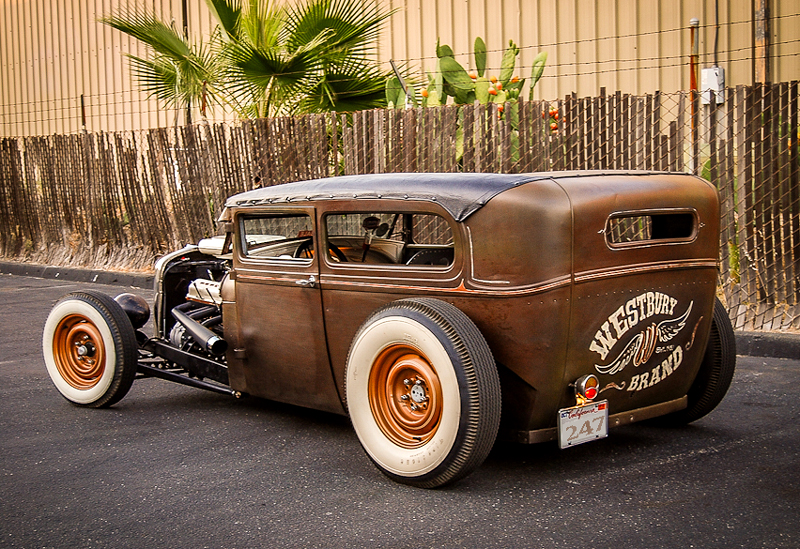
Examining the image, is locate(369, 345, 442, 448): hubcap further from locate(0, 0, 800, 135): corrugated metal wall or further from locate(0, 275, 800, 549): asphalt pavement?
locate(0, 0, 800, 135): corrugated metal wall

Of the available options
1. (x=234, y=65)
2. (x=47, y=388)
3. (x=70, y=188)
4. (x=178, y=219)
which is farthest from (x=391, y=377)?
(x=70, y=188)

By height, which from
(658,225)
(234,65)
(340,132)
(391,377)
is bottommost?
(391,377)

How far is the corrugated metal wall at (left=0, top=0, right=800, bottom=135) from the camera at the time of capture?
35.3 feet

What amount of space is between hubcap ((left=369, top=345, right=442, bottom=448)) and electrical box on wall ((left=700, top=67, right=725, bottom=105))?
174 inches

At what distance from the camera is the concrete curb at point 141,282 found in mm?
6371

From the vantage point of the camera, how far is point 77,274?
12.7 meters

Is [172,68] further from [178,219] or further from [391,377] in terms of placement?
[391,377]

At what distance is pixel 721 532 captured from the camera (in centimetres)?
316

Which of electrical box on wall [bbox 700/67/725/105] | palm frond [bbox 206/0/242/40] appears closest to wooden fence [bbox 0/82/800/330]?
electrical box on wall [bbox 700/67/725/105]

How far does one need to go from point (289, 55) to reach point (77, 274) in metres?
4.70

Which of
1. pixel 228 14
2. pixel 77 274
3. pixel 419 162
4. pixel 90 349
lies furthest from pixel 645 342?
pixel 77 274

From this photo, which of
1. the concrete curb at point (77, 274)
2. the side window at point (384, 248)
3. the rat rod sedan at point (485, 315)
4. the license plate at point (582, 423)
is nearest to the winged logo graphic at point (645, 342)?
the rat rod sedan at point (485, 315)

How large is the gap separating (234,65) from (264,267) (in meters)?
6.63

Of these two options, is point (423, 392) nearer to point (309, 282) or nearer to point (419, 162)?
point (309, 282)
